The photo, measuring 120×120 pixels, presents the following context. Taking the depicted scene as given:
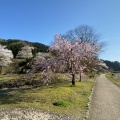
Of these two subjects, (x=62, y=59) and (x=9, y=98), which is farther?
(x=62, y=59)

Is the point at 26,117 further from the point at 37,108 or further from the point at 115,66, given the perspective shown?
the point at 115,66

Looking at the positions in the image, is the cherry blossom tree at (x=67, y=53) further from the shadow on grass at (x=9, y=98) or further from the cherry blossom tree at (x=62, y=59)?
the shadow on grass at (x=9, y=98)

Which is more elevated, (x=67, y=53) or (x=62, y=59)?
(x=67, y=53)

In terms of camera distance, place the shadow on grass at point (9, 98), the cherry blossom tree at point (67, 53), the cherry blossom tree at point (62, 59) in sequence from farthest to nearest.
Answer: the cherry blossom tree at point (67, 53)
the cherry blossom tree at point (62, 59)
the shadow on grass at point (9, 98)

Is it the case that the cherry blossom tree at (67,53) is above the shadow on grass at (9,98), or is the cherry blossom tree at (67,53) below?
above

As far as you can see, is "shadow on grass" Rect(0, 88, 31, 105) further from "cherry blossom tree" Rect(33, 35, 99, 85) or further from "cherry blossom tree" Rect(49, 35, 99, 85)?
"cherry blossom tree" Rect(49, 35, 99, 85)

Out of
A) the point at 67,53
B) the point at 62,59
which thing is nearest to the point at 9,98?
the point at 62,59

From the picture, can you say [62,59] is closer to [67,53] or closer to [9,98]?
[67,53]

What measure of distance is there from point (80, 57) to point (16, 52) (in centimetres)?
6949

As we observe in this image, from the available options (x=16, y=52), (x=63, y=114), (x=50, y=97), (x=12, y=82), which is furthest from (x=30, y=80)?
(x=16, y=52)

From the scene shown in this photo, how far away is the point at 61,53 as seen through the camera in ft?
62.9

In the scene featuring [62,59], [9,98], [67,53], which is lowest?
[9,98]

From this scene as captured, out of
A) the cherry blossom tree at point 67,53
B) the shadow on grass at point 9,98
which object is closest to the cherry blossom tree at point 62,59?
the cherry blossom tree at point 67,53

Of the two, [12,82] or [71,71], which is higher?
[71,71]
